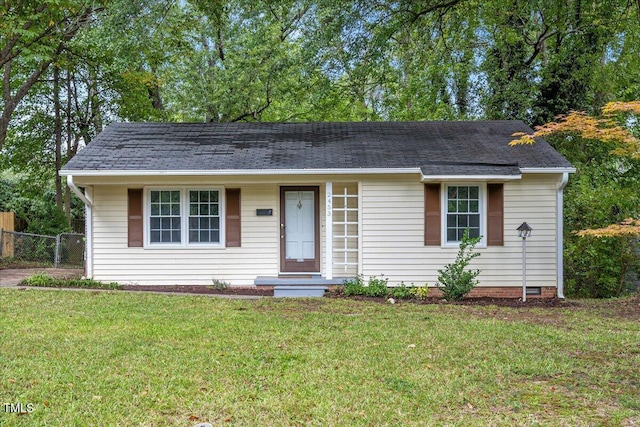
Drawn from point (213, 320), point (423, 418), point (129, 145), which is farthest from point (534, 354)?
point (129, 145)

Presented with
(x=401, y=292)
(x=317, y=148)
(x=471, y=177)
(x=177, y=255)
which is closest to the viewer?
(x=471, y=177)

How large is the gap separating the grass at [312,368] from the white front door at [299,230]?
3.06 meters

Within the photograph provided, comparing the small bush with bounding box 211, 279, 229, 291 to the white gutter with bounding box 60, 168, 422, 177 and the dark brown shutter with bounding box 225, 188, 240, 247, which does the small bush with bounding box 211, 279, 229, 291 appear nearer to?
the dark brown shutter with bounding box 225, 188, 240, 247

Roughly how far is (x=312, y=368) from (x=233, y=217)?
612 centimetres

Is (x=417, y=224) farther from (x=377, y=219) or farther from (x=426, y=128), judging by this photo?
(x=426, y=128)

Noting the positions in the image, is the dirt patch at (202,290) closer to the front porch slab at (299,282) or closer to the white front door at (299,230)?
the front porch slab at (299,282)

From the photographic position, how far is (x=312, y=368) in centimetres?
461

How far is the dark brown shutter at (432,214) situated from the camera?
10008mm

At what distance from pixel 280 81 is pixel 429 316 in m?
11.4

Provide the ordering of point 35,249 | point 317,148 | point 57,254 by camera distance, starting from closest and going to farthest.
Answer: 1. point 317,148
2. point 57,254
3. point 35,249

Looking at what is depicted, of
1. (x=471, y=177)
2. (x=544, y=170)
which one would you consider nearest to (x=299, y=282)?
(x=471, y=177)

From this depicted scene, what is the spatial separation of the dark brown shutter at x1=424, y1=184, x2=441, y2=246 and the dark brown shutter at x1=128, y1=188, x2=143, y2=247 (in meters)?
5.68

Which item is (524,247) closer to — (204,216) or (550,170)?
(550,170)

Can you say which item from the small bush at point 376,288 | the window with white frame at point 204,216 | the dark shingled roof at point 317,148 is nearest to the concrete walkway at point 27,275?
the window with white frame at point 204,216
